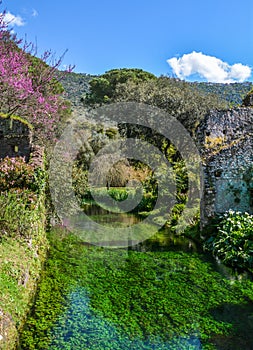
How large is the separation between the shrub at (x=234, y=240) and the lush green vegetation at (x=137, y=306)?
0.61 metres

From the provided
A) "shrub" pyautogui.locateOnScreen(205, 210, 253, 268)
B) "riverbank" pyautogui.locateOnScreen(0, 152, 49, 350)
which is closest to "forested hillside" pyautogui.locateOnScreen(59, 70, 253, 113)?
"shrub" pyautogui.locateOnScreen(205, 210, 253, 268)

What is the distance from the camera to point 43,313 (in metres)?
5.94

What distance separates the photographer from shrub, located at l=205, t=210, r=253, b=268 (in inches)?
342

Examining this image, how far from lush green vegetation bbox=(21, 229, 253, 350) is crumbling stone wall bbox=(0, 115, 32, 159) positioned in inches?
251

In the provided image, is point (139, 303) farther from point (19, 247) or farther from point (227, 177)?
point (227, 177)

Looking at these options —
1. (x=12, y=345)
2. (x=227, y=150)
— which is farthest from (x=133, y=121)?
(x=12, y=345)

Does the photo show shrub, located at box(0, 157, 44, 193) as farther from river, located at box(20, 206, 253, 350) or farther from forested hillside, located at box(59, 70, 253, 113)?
forested hillside, located at box(59, 70, 253, 113)

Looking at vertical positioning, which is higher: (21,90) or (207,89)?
(207,89)

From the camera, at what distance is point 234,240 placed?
9.15m

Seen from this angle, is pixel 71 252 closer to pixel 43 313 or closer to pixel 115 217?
pixel 43 313

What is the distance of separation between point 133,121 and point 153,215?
33.8 ft

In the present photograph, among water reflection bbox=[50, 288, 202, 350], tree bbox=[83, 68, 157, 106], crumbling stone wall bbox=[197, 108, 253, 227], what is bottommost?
water reflection bbox=[50, 288, 202, 350]

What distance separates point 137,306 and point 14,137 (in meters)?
9.94

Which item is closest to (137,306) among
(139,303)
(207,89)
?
(139,303)
